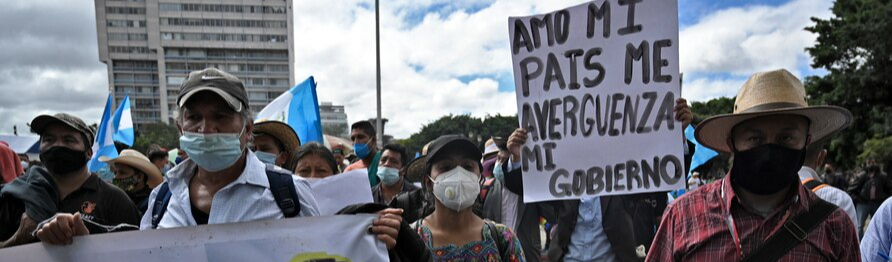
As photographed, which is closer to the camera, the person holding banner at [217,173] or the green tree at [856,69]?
the person holding banner at [217,173]

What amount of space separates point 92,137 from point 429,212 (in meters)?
2.06

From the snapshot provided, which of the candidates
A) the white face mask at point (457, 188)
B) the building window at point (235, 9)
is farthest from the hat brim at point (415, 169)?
the building window at point (235, 9)

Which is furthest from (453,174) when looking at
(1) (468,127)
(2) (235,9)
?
(2) (235,9)

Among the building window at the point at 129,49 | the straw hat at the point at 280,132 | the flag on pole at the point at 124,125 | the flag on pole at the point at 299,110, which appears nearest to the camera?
the straw hat at the point at 280,132

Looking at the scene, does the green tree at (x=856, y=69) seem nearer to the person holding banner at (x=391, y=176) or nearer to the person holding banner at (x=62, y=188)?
the person holding banner at (x=391, y=176)

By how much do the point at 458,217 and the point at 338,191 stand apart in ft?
2.66

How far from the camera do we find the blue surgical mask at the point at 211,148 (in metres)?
1.92

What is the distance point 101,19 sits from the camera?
102938 millimetres

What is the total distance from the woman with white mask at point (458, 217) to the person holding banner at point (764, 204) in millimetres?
730

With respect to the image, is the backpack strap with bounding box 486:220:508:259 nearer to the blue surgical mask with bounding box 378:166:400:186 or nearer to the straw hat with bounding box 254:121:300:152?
the straw hat with bounding box 254:121:300:152

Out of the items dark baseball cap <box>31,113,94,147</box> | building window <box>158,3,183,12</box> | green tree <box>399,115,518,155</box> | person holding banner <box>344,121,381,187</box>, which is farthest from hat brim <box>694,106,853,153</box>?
building window <box>158,3,183,12</box>

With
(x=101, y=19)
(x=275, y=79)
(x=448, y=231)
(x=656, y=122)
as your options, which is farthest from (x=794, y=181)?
(x=101, y=19)

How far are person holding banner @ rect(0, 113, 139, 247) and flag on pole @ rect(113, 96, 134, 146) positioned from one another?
562 cm

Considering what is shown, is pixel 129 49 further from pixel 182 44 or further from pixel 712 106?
pixel 712 106
